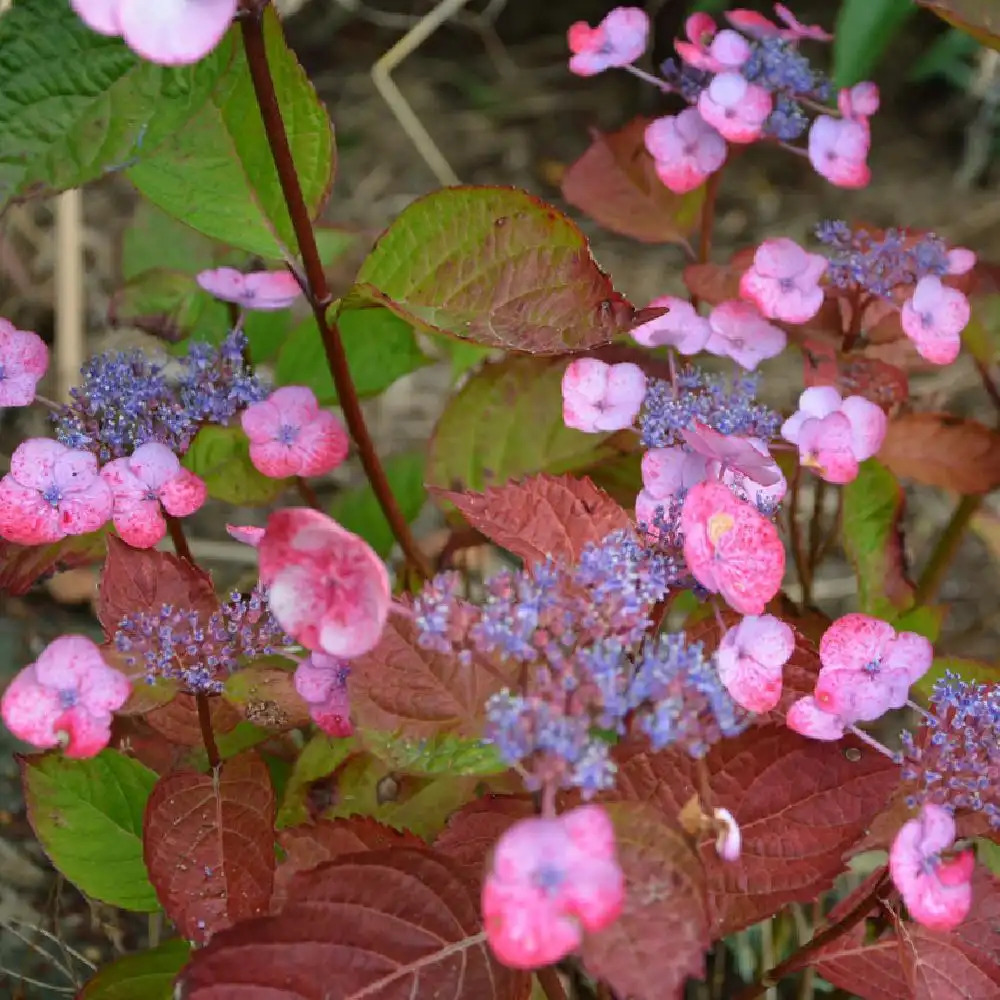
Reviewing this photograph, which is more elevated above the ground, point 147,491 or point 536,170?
point 147,491

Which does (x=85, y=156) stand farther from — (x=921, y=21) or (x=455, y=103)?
(x=921, y=21)

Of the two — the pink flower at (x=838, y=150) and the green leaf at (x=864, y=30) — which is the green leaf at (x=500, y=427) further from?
the green leaf at (x=864, y=30)

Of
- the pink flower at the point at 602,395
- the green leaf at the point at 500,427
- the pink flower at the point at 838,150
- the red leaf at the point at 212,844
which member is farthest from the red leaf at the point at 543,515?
the pink flower at the point at 838,150

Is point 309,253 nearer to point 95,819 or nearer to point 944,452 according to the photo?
point 95,819

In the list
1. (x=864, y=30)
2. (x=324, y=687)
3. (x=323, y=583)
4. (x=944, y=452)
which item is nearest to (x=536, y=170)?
(x=864, y=30)

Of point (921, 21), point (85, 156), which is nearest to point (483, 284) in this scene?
point (85, 156)

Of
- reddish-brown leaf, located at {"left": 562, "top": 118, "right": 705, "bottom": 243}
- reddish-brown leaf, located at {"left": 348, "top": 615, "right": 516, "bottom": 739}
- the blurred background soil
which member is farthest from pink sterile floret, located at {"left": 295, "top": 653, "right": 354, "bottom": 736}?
the blurred background soil

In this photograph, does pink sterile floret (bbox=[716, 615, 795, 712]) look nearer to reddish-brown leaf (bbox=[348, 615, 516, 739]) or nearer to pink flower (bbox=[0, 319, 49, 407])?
reddish-brown leaf (bbox=[348, 615, 516, 739])
